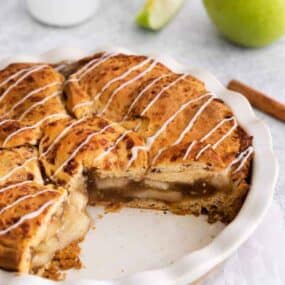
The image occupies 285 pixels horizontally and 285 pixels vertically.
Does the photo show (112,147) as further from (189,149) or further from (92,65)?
(92,65)

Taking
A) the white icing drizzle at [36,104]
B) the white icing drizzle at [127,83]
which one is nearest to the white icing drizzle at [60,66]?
the white icing drizzle at [36,104]

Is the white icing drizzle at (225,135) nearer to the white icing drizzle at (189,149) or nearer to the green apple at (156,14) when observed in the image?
the white icing drizzle at (189,149)

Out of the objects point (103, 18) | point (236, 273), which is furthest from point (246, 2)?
point (236, 273)

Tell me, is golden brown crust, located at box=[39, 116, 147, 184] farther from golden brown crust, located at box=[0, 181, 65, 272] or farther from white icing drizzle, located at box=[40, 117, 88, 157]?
golden brown crust, located at box=[0, 181, 65, 272]

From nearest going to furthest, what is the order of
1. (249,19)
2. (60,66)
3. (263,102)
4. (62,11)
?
(60,66) < (263,102) < (249,19) < (62,11)

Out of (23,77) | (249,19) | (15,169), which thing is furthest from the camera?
(249,19)

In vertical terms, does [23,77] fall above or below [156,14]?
above

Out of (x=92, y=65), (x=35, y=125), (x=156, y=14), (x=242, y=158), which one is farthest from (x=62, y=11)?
(x=242, y=158)

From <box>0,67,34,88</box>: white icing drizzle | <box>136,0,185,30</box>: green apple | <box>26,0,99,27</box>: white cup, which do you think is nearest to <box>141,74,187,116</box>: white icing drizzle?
<box>0,67,34,88</box>: white icing drizzle

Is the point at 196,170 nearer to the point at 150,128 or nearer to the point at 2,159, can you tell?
the point at 150,128
